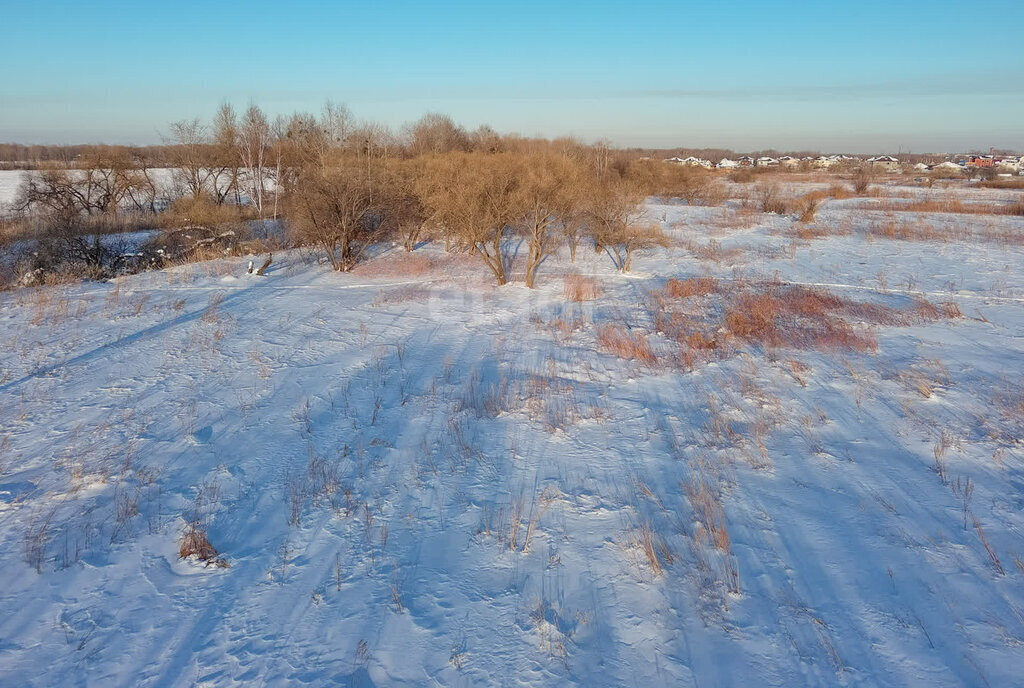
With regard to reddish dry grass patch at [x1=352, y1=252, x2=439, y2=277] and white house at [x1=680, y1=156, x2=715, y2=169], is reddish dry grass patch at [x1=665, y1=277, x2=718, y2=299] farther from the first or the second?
white house at [x1=680, y1=156, x2=715, y2=169]

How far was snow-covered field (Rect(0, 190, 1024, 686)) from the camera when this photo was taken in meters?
3.57

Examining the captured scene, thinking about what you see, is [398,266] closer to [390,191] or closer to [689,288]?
[390,191]

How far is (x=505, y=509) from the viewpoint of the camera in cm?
509

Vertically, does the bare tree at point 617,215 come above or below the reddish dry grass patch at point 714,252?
above

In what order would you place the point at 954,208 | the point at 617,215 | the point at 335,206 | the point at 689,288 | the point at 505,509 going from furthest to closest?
the point at 954,208, the point at 617,215, the point at 335,206, the point at 689,288, the point at 505,509

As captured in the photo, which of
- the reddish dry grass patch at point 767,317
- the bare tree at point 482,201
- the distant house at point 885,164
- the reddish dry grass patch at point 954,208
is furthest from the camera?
the distant house at point 885,164

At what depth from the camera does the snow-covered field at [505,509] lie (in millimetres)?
3568

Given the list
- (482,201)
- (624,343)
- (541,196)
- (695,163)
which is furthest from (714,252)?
(695,163)

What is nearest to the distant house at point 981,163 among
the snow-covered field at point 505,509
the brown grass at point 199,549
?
the snow-covered field at point 505,509

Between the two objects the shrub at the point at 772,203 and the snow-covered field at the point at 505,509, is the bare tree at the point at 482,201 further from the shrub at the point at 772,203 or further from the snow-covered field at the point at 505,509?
the shrub at the point at 772,203

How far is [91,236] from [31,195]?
20.9 ft

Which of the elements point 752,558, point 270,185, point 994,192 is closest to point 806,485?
point 752,558

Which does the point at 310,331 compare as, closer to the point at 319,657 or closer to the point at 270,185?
the point at 319,657

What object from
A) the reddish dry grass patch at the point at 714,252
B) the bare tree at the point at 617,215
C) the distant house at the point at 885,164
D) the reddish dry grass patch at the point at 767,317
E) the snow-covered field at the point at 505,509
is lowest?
the snow-covered field at the point at 505,509
